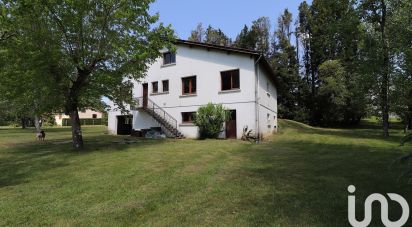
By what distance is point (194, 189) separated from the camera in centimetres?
876

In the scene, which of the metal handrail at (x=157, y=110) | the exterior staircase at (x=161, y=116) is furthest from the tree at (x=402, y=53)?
the metal handrail at (x=157, y=110)

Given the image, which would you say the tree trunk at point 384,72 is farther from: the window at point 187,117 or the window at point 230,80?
the window at point 187,117

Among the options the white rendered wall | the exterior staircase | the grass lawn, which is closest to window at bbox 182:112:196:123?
the white rendered wall

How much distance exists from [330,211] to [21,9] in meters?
13.7

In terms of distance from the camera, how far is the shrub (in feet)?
80.9

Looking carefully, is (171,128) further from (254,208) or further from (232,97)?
(254,208)

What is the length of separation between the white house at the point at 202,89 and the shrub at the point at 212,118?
3.15ft

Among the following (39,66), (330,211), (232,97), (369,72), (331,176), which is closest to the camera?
(330,211)

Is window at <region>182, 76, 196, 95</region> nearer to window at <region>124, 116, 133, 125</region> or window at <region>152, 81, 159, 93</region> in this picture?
window at <region>152, 81, 159, 93</region>

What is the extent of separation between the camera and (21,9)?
540 inches

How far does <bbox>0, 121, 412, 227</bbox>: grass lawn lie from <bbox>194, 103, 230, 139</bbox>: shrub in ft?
33.3

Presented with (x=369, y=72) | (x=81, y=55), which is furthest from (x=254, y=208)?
(x=369, y=72)

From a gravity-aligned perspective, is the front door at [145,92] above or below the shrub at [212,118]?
above

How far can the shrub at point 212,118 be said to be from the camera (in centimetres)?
2465
